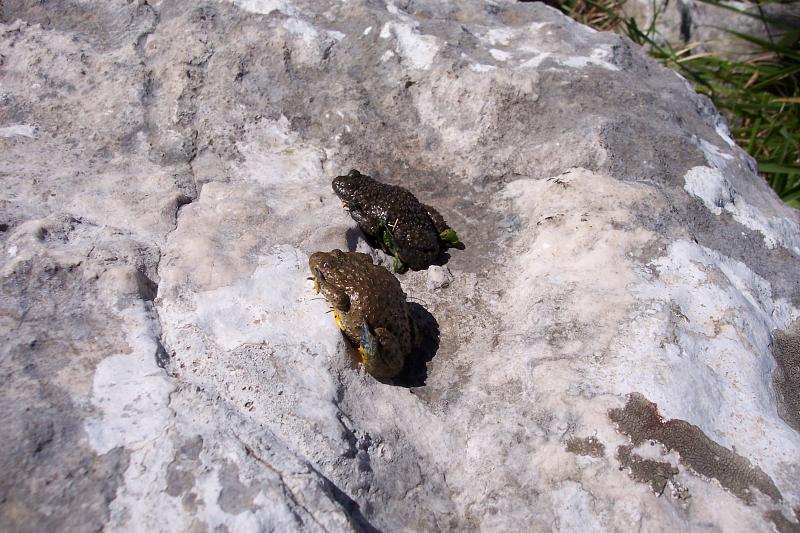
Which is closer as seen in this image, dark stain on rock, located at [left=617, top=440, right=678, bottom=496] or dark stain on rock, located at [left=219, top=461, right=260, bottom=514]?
dark stain on rock, located at [left=219, top=461, right=260, bottom=514]

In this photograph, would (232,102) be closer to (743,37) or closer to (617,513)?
(617,513)

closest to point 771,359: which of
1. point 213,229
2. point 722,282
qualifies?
point 722,282

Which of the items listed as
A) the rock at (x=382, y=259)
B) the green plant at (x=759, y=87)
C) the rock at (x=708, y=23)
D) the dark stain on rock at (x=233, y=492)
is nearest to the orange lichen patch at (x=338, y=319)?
the rock at (x=382, y=259)

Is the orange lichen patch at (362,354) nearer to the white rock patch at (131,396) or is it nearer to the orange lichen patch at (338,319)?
the orange lichen patch at (338,319)

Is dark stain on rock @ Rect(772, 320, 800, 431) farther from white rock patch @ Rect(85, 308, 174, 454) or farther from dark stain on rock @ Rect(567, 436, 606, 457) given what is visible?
white rock patch @ Rect(85, 308, 174, 454)

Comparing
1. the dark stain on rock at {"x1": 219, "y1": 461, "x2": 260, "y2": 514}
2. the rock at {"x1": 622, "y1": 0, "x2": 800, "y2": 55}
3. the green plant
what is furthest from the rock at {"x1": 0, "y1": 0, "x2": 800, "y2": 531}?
the rock at {"x1": 622, "y1": 0, "x2": 800, "y2": 55}

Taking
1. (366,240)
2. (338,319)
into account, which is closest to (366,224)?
(366,240)

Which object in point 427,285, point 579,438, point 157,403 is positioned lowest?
point 427,285
